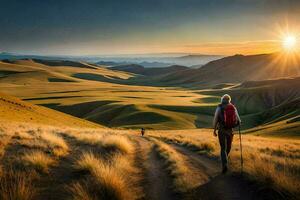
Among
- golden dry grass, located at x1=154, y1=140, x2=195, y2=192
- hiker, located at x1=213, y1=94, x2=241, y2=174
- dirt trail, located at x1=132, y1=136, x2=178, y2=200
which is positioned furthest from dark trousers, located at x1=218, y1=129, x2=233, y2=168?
dirt trail, located at x1=132, y1=136, x2=178, y2=200

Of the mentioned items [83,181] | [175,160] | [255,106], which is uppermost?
[83,181]

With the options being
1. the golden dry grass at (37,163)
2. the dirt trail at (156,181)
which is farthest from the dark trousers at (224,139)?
the golden dry grass at (37,163)

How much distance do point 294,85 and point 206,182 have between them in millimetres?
189827

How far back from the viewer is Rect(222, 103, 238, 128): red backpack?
11852 mm

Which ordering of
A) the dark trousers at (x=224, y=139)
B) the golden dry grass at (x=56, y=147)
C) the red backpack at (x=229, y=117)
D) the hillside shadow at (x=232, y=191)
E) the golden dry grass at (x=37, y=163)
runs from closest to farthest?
1. the hillside shadow at (x=232, y=191)
2. the golden dry grass at (x=37, y=163)
3. the red backpack at (x=229, y=117)
4. the dark trousers at (x=224, y=139)
5. the golden dry grass at (x=56, y=147)

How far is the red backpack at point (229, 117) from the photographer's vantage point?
1185cm

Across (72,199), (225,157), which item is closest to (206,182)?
(225,157)

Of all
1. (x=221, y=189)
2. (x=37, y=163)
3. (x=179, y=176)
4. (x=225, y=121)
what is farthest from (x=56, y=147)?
(x=221, y=189)

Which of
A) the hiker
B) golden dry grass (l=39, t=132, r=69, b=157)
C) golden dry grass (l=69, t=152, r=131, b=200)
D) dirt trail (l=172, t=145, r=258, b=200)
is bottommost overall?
dirt trail (l=172, t=145, r=258, b=200)

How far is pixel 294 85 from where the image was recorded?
182125 millimetres

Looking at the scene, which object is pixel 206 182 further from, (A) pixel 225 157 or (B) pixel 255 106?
(B) pixel 255 106

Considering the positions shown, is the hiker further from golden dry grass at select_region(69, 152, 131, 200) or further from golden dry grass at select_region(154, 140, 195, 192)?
golden dry grass at select_region(69, 152, 131, 200)

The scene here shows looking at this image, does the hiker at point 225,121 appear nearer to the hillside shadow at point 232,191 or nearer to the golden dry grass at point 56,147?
the hillside shadow at point 232,191

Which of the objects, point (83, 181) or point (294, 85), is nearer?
point (83, 181)
